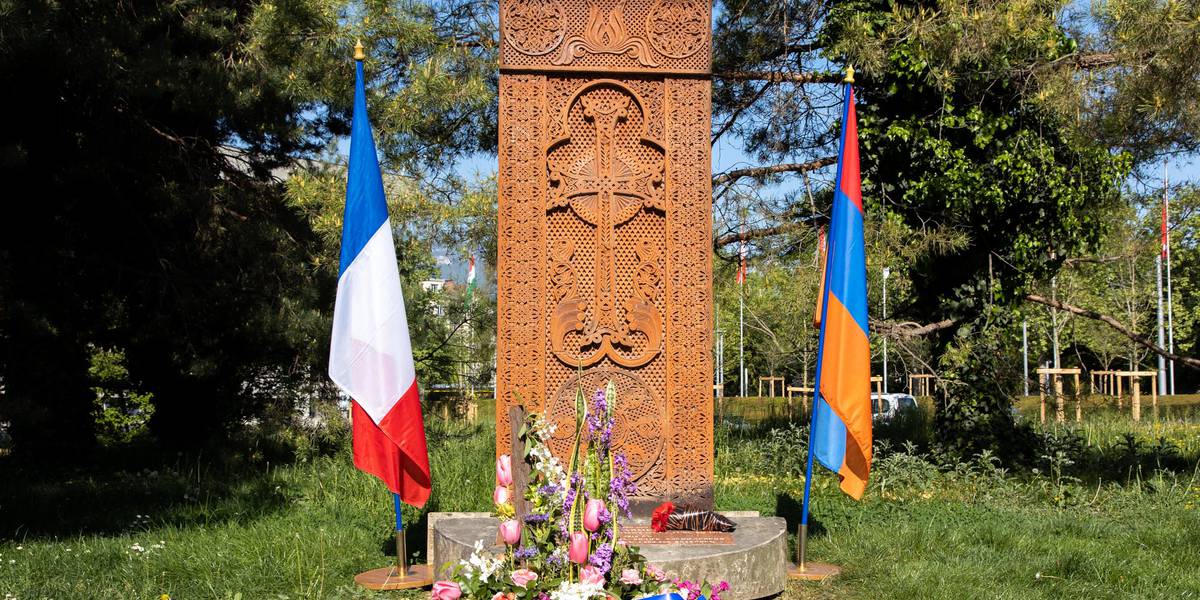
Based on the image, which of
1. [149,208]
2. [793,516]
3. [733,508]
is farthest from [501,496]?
[149,208]

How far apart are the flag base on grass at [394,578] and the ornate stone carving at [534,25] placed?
3.34m

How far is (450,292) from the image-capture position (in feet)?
50.2

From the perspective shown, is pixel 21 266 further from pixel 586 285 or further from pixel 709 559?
pixel 709 559

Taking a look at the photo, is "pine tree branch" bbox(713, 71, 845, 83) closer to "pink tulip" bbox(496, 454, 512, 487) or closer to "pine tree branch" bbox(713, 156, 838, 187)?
"pine tree branch" bbox(713, 156, 838, 187)

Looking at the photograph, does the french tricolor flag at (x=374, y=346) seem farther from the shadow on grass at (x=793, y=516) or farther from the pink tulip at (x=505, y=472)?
the shadow on grass at (x=793, y=516)

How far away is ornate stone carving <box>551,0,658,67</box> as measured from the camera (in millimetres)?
6781

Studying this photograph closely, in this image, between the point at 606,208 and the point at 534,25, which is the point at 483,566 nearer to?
the point at 606,208

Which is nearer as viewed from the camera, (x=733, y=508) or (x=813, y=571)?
(x=813, y=571)

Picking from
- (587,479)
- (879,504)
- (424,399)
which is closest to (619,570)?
(587,479)

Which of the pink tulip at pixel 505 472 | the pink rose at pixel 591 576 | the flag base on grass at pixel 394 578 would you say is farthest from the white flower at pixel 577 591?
the flag base on grass at pixel 394 578

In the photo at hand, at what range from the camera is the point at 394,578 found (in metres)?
6.27

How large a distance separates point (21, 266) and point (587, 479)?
7.88 m

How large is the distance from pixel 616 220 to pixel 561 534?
3.30 meters

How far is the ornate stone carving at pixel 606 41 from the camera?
678 centimetres
